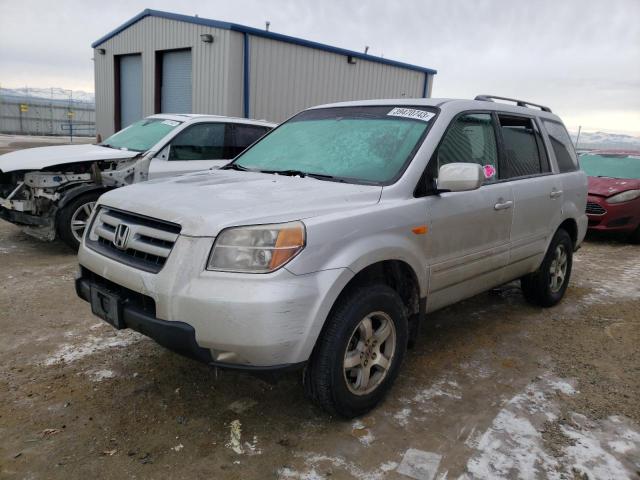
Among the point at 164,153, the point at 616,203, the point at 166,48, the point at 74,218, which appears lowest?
the point at 74,218

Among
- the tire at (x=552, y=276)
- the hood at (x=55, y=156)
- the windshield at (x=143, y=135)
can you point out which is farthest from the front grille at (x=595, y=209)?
the hood at (x=55, y=156)

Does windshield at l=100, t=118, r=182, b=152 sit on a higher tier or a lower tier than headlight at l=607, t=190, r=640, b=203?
higher

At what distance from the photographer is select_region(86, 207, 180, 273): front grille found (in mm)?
2600

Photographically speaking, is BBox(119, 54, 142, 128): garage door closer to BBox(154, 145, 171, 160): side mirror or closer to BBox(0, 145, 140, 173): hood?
BBox(0, 145, 140, 173): hood

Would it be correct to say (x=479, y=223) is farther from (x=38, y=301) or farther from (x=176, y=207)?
(x=38, y=301)

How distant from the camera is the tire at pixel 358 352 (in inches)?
103

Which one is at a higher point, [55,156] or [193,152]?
[193,152]

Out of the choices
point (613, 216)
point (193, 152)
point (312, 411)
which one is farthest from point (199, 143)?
point (613, 216)

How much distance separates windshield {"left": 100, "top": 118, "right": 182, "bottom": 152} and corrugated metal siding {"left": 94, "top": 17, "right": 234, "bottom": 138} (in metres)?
4.76

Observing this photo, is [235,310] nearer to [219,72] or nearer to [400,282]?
[400,282]

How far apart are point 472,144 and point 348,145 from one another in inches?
36.1

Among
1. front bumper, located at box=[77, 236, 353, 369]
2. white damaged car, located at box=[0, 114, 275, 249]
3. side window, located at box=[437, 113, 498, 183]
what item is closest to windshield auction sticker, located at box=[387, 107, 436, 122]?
side window, located at box=[437, 113, 498, 183]

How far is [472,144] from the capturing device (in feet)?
12.2

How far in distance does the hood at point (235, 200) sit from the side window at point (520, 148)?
156cm
